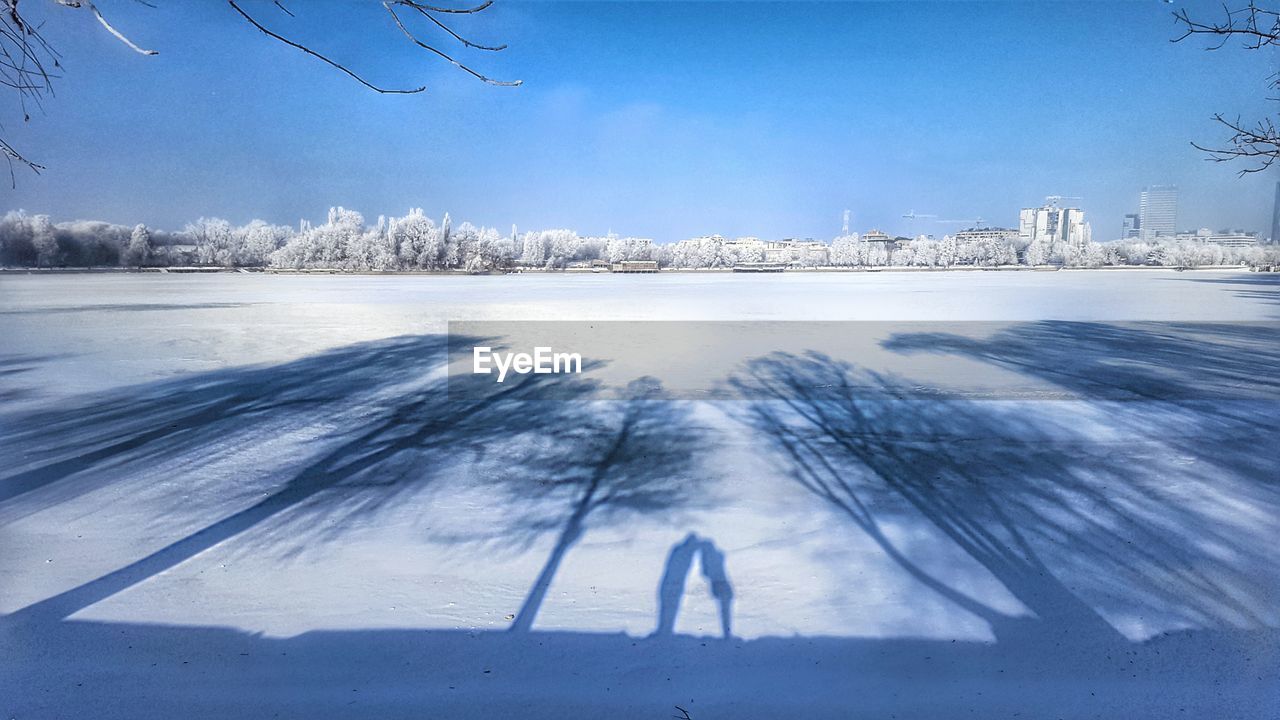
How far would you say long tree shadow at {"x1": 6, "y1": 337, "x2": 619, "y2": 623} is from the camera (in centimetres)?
504

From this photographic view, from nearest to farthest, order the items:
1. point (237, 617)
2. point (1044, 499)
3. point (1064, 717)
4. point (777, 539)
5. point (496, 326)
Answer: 1. point (1064, 717)
2. point (237, 617)
3. point (777, 539)
4. point (1044, 499)
5. point (496, 326)

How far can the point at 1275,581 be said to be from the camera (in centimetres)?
406

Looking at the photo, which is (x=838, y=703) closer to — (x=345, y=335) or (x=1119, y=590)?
(x=1119, y=590)

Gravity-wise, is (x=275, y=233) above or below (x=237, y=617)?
above

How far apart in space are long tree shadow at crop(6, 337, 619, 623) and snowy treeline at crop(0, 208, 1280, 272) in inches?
1797

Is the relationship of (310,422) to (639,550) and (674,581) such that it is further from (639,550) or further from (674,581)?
(674,581)

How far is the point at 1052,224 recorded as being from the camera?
139750mm

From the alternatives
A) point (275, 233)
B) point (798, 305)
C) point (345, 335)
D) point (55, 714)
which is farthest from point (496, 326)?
point (275, 233)

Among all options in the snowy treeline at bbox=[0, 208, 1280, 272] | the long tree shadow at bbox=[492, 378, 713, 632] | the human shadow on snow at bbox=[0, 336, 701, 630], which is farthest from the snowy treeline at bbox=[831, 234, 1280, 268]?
the human shadow on snow at bbox=[0, 336, 701, 630]

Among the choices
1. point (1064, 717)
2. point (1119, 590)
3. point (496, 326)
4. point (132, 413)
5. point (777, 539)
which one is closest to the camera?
point (1064, 717)

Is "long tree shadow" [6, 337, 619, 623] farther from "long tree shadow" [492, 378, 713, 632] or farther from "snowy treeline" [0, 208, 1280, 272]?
"snowy treeline" [0, 208, 1280, 272]

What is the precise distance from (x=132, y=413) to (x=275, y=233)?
8758 cm

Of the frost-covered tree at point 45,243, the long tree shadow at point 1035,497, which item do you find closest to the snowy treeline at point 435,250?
the frost-covered tree at point 45,243

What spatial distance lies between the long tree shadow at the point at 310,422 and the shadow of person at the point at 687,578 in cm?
252
